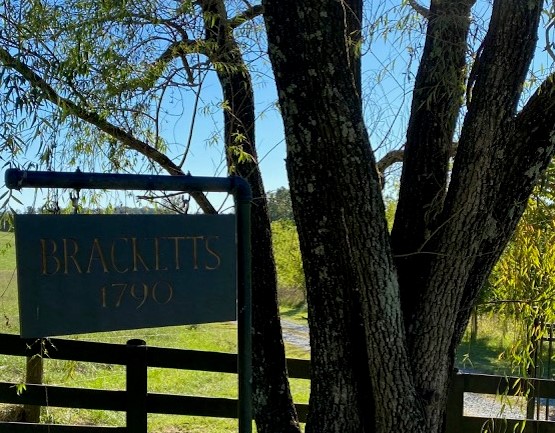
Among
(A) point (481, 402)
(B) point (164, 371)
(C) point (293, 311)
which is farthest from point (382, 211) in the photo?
(C) point (293, 311)

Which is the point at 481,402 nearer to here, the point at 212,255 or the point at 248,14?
the point at 248,14

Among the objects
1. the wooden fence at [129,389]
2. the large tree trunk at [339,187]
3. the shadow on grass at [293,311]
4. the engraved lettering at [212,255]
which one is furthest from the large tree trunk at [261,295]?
the shadow on grass at [293,311]

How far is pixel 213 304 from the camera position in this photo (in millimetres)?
1862

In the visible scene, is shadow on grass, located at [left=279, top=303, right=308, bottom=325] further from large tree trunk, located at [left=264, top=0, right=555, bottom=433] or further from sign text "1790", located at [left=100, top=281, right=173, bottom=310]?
sign text "1790", located at [left=100, top=281, right=173, bottom=310]

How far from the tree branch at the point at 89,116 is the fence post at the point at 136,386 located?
125cm

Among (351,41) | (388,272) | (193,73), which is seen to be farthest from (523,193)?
(193,73)

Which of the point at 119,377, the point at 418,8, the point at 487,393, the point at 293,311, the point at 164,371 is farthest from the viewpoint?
the point at 293,311

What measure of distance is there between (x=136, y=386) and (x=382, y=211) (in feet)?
6.92

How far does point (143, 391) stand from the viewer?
3.62m

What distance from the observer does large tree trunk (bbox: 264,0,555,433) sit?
7.54 ft

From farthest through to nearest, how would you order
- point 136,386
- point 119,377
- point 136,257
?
point 119,377, point 136,386, point 136,257

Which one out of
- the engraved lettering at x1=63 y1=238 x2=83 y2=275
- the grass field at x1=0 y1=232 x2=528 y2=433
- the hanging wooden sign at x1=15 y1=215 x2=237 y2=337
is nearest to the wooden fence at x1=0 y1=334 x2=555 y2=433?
the grass field at x1=0 y1=232 x2=528 y2=433

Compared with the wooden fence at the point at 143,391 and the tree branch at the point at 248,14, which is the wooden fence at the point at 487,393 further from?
the tree branch at the point at 248,14

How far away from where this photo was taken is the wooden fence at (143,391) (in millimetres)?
3625
